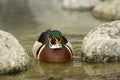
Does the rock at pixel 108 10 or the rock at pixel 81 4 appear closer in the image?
the rock at pixel 108 10

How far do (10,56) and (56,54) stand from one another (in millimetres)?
1449

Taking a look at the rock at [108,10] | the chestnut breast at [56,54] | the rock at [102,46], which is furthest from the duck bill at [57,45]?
the rock at [108,10]

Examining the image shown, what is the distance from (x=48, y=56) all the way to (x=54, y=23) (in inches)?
439

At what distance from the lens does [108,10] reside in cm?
2294

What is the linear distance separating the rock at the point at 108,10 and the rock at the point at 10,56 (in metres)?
12.6

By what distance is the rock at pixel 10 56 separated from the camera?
920 cm

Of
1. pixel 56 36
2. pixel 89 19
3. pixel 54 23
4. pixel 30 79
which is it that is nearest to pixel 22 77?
pixel 30 79

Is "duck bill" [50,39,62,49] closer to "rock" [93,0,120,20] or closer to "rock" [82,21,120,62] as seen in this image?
"rock" [82,21,120,62]

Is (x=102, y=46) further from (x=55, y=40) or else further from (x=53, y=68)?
(x=53, y=68)

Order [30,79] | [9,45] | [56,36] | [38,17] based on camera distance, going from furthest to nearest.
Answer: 1. [38,17]
2. [56,36]
3. [9,45]
4. [30,79]

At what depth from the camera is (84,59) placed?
34.4ft

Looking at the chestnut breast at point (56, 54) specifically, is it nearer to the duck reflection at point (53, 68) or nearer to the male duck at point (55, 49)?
the male duck at point (55, 49)

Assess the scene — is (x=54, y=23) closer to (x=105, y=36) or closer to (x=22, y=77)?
(x=105, y=36)

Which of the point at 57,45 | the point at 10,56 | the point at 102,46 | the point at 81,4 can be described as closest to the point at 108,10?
the point at 81,4
